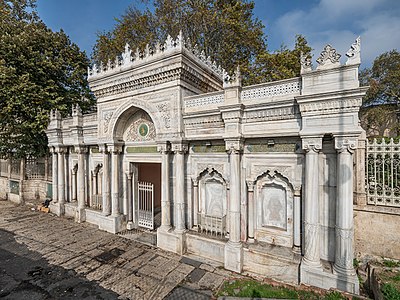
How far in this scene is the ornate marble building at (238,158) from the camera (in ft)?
16.7

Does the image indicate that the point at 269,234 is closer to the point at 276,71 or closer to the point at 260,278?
the point at 260,278

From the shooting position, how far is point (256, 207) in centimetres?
656

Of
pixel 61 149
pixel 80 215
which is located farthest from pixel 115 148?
pixel 61 149

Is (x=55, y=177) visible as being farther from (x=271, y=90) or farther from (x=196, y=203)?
(x=271, y=90)

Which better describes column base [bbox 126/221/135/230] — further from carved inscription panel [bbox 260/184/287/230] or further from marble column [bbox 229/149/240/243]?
carved inscription panel [bbox 260/184/287/230]

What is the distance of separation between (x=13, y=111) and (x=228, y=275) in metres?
13.7

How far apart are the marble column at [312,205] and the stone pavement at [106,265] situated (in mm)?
2350

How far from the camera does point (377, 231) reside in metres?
5.96

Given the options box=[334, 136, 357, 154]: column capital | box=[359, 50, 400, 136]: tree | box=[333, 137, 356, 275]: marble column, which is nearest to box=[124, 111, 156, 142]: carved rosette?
box=[334, 136, 357, 154]: column capital

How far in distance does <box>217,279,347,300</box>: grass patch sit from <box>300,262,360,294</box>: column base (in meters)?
0.27

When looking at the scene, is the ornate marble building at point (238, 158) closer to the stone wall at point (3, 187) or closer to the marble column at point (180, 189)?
the marble column at point (180, 189)

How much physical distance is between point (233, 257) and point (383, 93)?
26182 mm

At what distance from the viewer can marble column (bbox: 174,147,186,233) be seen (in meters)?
7.39

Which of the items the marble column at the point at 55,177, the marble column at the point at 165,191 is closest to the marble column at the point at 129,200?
the marble column at the point at 165,191
